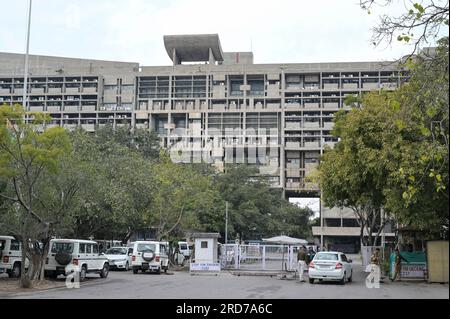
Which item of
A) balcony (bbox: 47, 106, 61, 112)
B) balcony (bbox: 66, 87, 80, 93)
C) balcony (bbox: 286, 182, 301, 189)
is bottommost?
balcony (bbox: 286, 182, 301, 189)

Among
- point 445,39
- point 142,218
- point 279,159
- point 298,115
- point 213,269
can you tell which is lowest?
point 213,269

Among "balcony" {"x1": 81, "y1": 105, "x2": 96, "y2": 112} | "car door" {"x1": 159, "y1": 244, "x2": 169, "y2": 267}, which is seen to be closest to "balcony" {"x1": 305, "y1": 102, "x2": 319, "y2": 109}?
"balcony" {"x1": 81, "y1": 105, "x2": 96, "y2": 112}

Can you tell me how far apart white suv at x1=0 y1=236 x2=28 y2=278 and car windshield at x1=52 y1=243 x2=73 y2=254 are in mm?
2478

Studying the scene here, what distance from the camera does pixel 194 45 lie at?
96750 mm

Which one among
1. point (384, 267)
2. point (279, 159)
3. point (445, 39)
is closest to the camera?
point (445, 39)

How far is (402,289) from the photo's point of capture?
857 inches

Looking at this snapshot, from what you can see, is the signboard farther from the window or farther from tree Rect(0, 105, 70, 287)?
the window

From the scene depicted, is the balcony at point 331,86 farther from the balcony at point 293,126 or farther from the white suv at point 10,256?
the white suv at point 10,256

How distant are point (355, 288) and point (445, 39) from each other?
12.4m

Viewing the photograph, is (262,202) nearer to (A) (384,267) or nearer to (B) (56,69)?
(A) (384,267)

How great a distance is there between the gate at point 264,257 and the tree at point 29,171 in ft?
46.9

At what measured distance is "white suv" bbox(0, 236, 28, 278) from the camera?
978 inches

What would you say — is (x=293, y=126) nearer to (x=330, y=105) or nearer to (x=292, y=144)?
(x=292, y=144)

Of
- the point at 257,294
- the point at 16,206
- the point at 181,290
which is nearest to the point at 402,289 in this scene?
the point at 257,294
